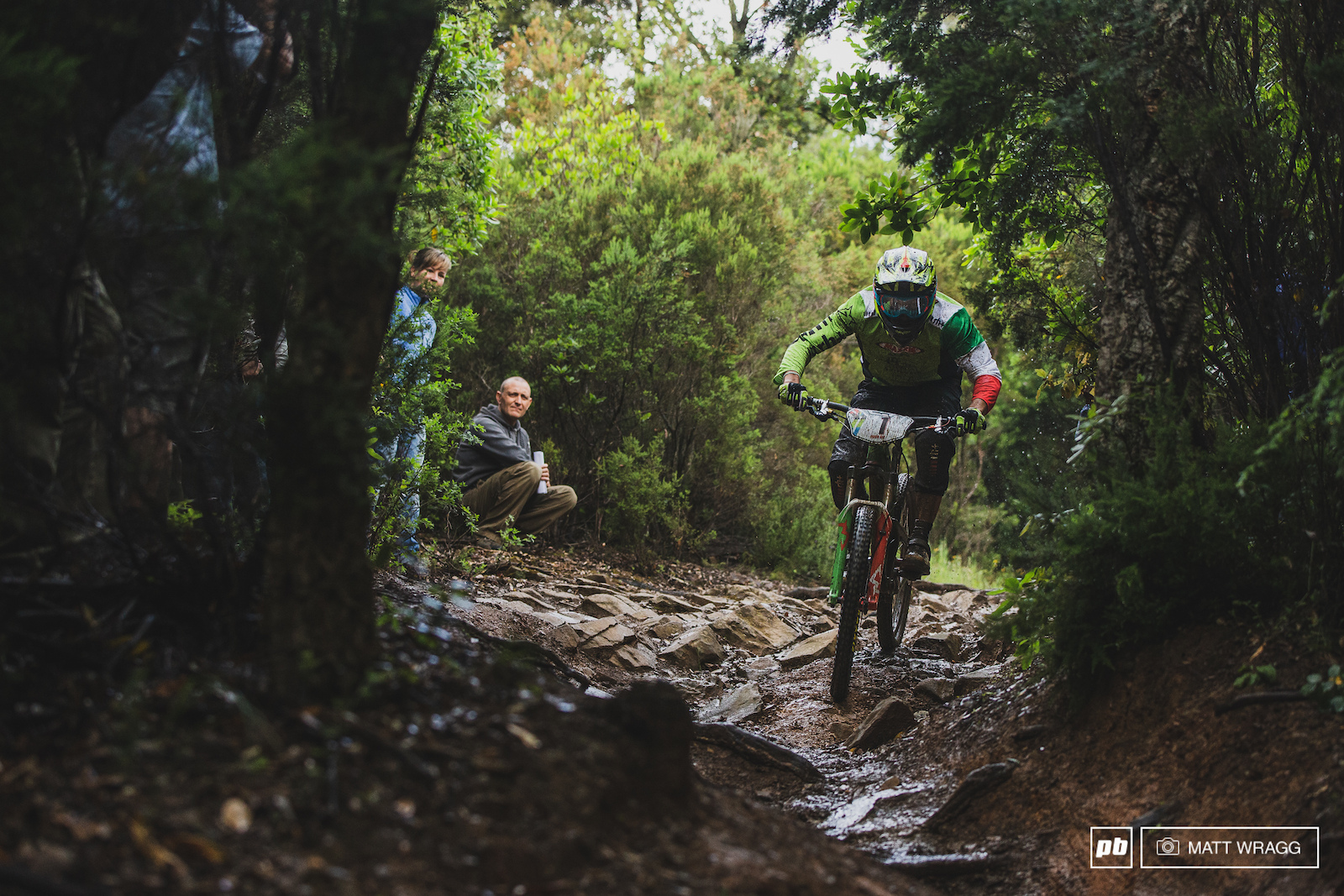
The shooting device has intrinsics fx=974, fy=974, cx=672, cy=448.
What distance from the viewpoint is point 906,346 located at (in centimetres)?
556

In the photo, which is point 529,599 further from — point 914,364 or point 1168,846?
point 1168,846

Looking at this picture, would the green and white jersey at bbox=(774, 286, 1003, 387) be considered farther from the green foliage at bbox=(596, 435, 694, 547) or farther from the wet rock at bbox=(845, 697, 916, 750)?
the green foliage at bbox=(596, 435, 694, 547)

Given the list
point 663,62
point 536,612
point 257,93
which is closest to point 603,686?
point 536,612

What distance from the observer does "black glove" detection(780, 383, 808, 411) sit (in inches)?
212

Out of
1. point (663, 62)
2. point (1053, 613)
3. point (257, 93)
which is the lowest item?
point (1053, 613)

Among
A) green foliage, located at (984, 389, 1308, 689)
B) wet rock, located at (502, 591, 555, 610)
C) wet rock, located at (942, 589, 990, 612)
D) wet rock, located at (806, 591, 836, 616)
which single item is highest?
green foliage, located at (984, 389, 1308, 689)

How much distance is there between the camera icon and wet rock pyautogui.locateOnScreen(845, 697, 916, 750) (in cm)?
170

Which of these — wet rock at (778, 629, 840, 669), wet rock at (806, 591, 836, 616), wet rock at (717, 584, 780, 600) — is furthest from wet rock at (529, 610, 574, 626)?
wet rock at (806, 591, 836, 616)

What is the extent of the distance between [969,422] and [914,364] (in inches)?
25.8

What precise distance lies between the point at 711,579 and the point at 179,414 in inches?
308

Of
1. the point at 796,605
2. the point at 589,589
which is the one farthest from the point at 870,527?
the point at 796,605

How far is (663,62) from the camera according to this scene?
63.4 ft

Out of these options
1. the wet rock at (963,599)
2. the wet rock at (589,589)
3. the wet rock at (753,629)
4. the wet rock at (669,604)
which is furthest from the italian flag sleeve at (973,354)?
the wet rock at (963,599)

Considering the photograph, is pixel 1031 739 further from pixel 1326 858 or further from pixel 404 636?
pixel 404 636
